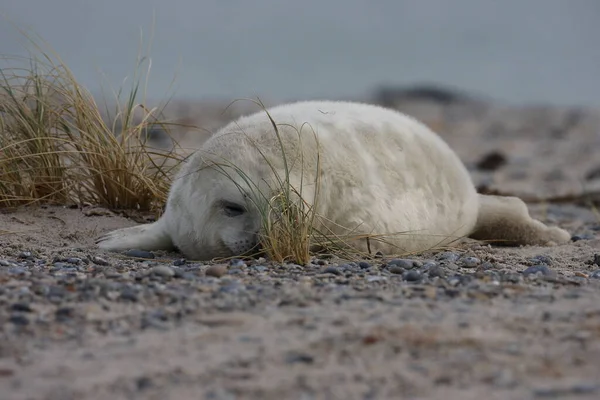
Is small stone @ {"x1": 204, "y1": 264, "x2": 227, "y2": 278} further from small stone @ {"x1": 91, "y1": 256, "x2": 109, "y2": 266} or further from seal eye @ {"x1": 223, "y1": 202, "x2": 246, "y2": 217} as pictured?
small stone @ {"x1": 91, "y1": 256, "x2": 109, "y2": 266}

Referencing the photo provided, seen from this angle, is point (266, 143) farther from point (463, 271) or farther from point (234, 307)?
point (234, 307)

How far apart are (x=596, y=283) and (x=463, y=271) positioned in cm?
61

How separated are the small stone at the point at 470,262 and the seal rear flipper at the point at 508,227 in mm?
1060

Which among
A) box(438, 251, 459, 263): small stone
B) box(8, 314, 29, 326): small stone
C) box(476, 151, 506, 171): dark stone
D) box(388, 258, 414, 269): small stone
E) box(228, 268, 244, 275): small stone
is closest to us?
box(8, 314, 29, 326): small stone

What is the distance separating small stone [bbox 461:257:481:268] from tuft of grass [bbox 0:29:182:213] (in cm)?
199

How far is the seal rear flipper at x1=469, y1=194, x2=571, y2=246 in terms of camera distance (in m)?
5.70

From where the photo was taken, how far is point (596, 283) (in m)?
3.98

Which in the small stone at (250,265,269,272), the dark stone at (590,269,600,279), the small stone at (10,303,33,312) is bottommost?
the dark stone at (590,269,600,279)

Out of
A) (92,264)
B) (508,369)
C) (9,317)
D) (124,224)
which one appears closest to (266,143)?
(92,264)

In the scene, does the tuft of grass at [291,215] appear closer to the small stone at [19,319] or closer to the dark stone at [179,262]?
the dark stone at [179,262]

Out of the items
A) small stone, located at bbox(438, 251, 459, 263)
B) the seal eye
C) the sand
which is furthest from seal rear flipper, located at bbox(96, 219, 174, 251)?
small stone, located at bbox(438, 251, 459, 263)

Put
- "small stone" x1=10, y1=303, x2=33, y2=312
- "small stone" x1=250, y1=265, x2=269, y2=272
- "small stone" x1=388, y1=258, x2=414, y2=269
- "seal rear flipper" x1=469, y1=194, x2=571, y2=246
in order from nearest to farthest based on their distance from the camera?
"small stone" x1=10, y1=303, x2=33, y2=312, "small stone" x1=250, y1=265, x2=269, y2=272, "small stone" x1=388, y1=258, x2=414, y2=269, "seal rear flipper" x1=469, y1=194, x2=571, y2=246

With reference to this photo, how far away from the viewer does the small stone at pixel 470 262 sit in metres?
4.51

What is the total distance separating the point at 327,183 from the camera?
4.61 metres
